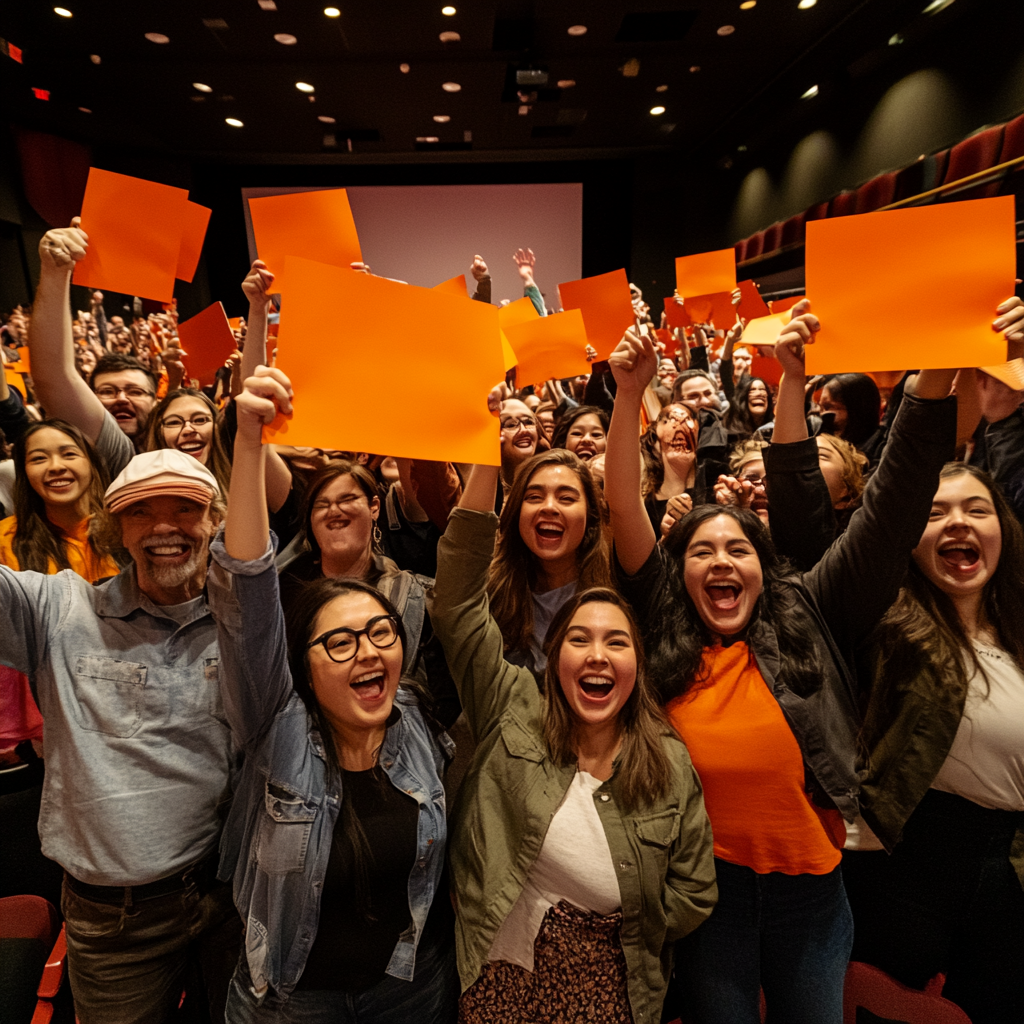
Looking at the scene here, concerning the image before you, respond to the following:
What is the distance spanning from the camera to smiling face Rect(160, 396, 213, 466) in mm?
2215

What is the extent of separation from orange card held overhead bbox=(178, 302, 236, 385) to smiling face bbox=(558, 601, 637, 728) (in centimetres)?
181

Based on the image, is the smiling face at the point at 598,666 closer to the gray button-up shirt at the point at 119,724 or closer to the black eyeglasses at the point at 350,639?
the black eyeglasses at the point at 350,639

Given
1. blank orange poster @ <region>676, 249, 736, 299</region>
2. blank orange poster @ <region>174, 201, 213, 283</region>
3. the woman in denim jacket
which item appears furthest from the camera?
blank orange poster @ <region>676, 249, 736, 299</region>

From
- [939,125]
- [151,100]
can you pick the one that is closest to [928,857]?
[939,125]

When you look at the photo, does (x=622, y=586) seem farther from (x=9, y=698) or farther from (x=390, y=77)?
(x=390, y=77)

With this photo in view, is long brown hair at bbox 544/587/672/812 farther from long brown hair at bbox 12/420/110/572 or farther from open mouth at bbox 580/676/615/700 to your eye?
long brown hair at bbox 12/420/110/572

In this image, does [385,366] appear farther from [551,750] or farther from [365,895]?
[365,895]

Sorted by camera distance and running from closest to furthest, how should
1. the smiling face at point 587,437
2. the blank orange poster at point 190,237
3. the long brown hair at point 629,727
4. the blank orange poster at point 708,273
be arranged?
the long brown hair at point 629,727
the blank orange poster at point 190,237
the smiling face at point 587,437
the blank orange poster at point 708,273

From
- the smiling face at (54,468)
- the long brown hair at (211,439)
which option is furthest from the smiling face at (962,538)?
the smiling face at (54,468)

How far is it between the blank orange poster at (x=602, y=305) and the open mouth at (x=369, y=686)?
1587mm

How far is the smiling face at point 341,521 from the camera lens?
6.11 feet

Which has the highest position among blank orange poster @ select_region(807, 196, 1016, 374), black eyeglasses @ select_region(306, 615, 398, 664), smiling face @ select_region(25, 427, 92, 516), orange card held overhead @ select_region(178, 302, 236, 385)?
orange card held overhead @ select_region(178, 302, 236, 385)

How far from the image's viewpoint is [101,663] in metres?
1.28

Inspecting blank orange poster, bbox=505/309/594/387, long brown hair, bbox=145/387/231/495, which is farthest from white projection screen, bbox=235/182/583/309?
long brown hair, bbox=145/387/231/495
